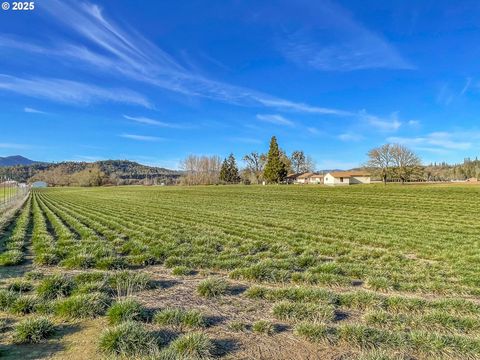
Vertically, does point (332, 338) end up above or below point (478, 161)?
below

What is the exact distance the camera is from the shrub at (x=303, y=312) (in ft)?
15.4

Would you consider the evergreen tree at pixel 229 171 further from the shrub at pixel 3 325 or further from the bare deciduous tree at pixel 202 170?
the shrub at pixel 3 325

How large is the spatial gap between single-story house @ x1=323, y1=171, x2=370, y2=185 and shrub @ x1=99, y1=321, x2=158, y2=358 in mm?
87625

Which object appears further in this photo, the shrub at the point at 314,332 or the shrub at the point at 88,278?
the shrub at the point at 88,278

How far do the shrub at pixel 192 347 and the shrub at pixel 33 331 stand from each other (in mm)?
1791

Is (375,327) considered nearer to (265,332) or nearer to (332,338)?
(332,338)

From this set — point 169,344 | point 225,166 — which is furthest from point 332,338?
point 225,166

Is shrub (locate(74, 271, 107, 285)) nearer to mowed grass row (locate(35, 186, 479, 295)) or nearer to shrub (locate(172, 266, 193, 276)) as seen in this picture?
shrub (locate(172, 266, 193, 276))

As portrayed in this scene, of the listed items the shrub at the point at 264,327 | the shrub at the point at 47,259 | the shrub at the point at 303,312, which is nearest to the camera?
the shrub at the point at 264,327

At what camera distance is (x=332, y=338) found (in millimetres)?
4000

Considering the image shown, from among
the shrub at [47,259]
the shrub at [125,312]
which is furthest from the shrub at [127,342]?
the shrub at [47,259]

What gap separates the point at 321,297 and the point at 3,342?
4705mm

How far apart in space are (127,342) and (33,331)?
1368 mm

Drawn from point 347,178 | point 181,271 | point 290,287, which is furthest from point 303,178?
point 290,287
